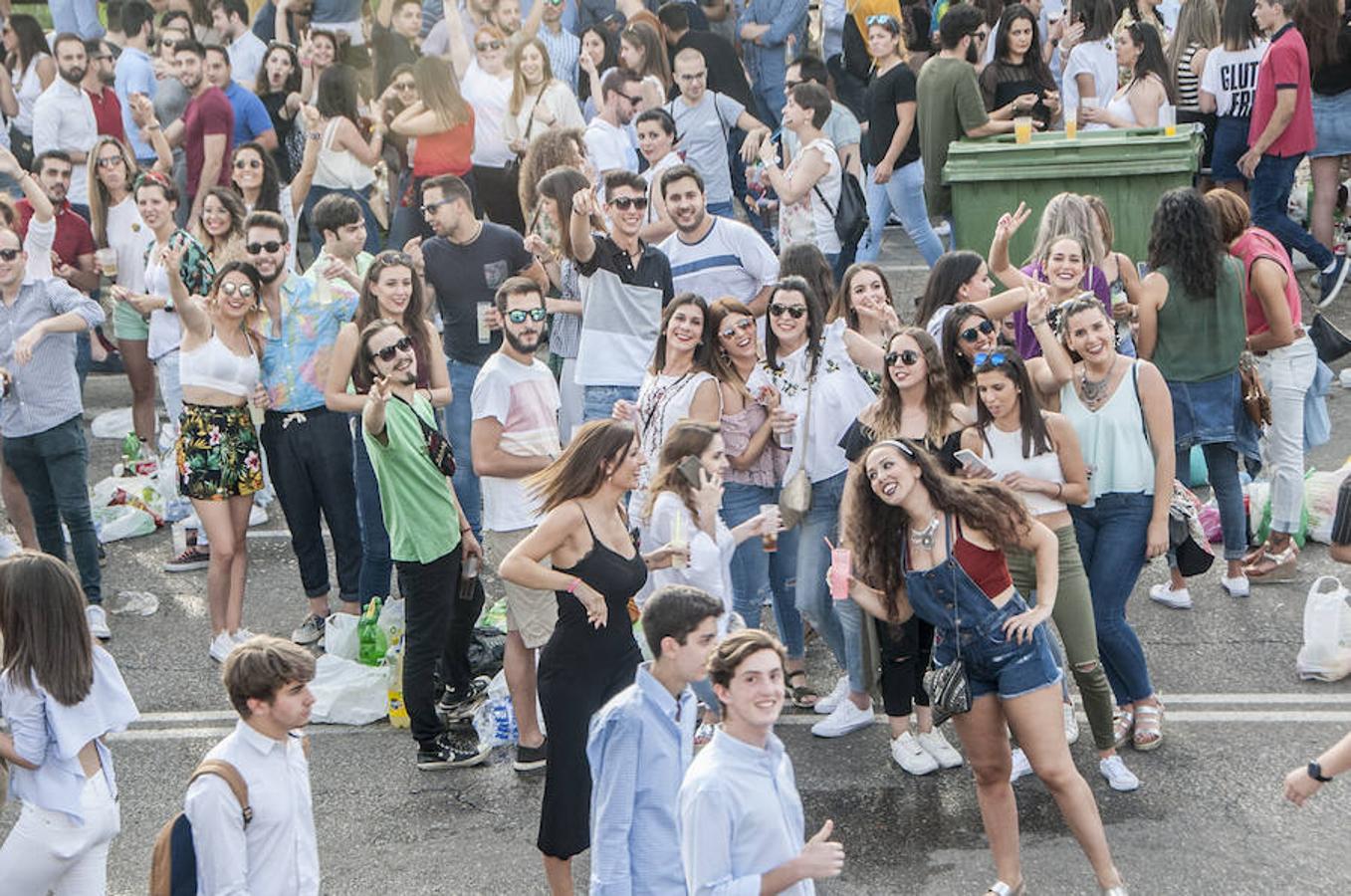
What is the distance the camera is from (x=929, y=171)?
11.8 metres

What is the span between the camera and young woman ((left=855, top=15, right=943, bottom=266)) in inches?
473

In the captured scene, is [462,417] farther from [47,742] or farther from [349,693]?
[47,742]

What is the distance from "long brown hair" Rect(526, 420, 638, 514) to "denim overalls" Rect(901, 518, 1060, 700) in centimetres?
112

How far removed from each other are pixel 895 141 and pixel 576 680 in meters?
6.68

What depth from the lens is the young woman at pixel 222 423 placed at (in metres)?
8.63

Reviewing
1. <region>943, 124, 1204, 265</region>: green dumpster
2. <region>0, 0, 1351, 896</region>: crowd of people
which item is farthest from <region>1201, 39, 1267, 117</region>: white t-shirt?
<region>943, 124, 1204, 265</region>: green dumpster

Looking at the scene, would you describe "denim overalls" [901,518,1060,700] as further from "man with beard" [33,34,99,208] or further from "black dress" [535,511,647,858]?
"man with beard" [33,34,99,208]

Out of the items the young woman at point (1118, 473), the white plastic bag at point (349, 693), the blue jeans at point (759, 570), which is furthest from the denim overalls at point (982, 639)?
the white plastic bag at point (349, 693)

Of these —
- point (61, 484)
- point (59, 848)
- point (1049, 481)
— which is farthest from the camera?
point (61, 484)

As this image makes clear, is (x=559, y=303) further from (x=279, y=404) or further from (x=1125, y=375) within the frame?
(x=1125, y=375)

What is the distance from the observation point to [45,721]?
18.5ft

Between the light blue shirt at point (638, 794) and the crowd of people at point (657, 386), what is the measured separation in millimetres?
15

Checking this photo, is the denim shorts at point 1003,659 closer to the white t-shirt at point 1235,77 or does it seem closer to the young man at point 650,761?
the young man at point 650,761

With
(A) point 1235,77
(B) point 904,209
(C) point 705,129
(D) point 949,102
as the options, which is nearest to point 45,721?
(C) point 705,129
